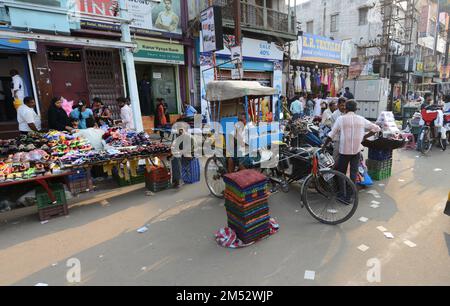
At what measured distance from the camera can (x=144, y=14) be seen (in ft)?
34.9

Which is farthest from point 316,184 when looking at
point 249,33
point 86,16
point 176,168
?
point 249,33

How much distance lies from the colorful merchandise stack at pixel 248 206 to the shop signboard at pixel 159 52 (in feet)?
29.0

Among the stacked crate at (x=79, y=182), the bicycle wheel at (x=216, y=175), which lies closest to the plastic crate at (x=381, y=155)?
the bicycle wheel at (x=216, y=175)

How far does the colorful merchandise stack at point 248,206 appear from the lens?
3566 mm

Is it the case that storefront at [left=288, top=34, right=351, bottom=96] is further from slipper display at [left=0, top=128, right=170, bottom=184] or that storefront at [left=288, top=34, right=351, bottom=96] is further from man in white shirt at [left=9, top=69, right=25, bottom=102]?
man in white shirt at [left=9, top=69, right=25, bottom=102]

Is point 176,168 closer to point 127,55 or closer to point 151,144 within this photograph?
point 151,144

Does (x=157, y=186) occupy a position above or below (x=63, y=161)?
below

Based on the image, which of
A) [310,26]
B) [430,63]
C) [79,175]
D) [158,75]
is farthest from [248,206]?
[430,63]

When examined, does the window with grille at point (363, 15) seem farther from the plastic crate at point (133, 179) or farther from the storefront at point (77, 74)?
the plastic crate at point (133, 179)

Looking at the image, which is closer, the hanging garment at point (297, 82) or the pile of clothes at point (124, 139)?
the pile of clothes at point (124, 139)

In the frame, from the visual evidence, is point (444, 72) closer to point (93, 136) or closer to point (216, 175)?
point (216, 175)

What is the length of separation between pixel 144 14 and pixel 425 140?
1070 centimetres

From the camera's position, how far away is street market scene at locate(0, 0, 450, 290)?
328cm
